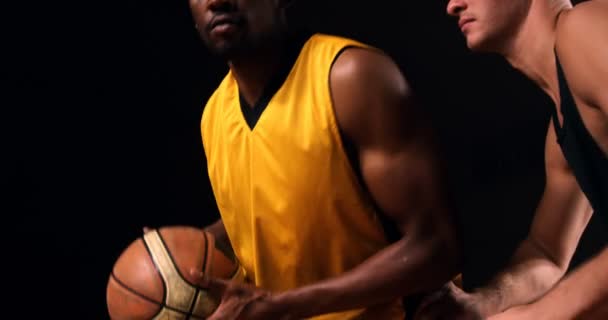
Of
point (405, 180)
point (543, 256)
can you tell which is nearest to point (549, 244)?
point (543, 256)

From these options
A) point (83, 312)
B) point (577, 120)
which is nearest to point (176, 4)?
point (83, 312)

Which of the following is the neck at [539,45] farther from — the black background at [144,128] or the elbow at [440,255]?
the black background at [144,128]

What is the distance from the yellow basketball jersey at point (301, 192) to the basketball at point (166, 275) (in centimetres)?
10

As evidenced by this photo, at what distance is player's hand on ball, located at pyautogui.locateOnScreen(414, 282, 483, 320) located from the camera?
1.62m

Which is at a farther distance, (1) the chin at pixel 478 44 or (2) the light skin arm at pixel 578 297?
(1) the chin at pixel 478 44

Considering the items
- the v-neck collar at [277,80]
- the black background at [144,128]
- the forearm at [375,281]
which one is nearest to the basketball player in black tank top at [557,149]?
the forearm at [375,281]

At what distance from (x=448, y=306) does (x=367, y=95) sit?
1.27 ft

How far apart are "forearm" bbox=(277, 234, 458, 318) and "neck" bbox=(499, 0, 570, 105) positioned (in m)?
0.31

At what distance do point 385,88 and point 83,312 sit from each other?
1.49 meters

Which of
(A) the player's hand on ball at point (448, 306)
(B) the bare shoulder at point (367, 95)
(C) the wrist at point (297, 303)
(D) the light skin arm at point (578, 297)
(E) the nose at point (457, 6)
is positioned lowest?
(A) the player's hand on ball at point (448, 306)

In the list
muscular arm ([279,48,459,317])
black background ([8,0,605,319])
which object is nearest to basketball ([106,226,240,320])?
muscular arm ([279,48,459,317])

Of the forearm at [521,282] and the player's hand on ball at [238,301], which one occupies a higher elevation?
the player's hand on ball at [238,301]

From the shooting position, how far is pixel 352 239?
5.45 feet

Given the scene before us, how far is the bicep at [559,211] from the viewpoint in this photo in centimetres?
169
